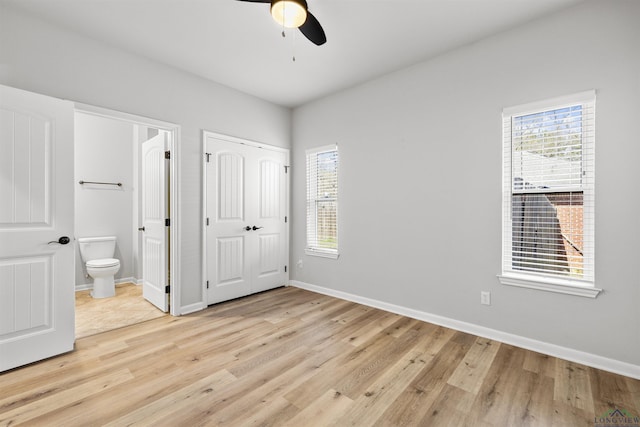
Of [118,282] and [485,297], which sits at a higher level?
[485,297]

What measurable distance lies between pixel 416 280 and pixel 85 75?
3.89 m

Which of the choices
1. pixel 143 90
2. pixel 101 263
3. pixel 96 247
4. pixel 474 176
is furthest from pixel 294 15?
pixel 96 247

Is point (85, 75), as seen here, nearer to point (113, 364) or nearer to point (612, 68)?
point (113, 364)

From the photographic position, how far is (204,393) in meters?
1.92

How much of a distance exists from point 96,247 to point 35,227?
2381 millimetres

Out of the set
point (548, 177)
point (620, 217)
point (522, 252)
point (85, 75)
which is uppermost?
point (85, 75)

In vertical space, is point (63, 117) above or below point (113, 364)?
above

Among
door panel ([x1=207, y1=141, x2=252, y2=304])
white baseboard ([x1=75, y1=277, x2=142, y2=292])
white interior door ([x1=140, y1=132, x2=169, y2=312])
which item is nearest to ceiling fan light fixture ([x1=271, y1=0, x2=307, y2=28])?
door panel ([x1=207, y1=141, x2=252, y2=304])

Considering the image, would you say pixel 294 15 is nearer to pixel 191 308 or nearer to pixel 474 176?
pixel 474 176

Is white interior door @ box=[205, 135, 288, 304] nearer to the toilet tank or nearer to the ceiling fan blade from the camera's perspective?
the ceiling fan blade

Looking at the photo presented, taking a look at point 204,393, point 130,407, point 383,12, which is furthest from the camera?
point 383,12

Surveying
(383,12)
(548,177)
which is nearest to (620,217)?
(548,177)

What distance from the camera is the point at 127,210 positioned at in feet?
15.7

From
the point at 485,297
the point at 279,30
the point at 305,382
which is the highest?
the point at 279,30
